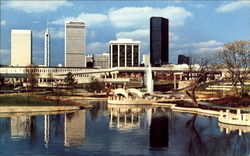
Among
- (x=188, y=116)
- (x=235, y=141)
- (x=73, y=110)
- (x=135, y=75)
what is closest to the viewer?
(x=235, y=141)

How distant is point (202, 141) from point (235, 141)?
2244 millimetres

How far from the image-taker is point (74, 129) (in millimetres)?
31328

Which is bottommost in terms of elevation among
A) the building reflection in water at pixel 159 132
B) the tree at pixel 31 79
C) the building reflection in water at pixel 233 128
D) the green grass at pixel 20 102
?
the building reflection in water at pixel 159 132

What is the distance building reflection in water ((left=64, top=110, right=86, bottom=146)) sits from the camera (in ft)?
84.2

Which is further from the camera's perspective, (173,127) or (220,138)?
(173,127)

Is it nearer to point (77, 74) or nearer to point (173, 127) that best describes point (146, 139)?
point (173, 127)

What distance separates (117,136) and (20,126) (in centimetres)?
955

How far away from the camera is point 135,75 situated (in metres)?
181

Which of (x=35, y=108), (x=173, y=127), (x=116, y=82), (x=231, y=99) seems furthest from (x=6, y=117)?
(x=116, y=82)

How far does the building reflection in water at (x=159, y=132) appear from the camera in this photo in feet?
81.9

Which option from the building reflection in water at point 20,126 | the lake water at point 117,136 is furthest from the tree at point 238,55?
the building reflection in water at point 20,126

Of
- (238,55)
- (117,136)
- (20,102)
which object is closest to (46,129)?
(117,136)

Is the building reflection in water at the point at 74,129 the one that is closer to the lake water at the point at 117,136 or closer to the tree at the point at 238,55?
the lake water at the point at 117,136

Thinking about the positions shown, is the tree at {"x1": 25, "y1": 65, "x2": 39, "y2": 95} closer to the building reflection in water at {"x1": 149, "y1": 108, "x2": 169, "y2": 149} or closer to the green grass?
the green grass
